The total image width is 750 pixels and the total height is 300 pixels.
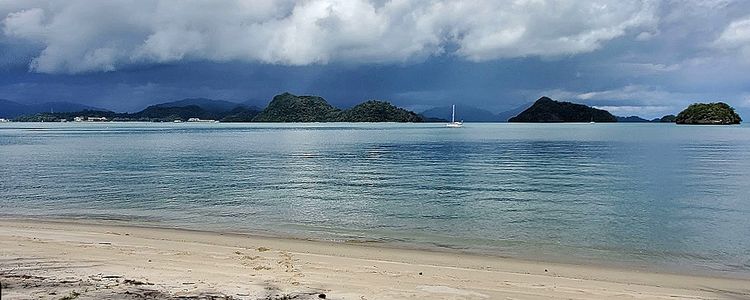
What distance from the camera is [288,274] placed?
12.5 m

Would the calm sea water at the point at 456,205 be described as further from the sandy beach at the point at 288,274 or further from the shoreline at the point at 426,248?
the sandy beach at the point at 288,274

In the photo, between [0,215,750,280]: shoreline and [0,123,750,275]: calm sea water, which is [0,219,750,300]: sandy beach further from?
[0,123,750,275]: calm sea water

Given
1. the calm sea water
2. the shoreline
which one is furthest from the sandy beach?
the calm sea water

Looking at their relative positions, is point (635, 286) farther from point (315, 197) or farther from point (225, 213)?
point (315, 197)

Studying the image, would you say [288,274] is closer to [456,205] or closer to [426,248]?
[426,248]

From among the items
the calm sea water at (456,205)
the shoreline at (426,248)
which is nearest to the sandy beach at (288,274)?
the shoreline at (426,248)

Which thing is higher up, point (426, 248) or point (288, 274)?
point (288, 274)

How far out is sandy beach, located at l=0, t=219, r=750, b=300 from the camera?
417 inches

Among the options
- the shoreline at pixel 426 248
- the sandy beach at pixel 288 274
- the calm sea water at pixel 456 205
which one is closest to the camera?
the sandy beach at pixel 288 274

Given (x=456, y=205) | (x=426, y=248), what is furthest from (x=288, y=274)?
(x=456, y=205)

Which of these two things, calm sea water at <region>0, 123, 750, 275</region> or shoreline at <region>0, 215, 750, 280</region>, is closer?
shoreline at <region>0, 215, 750, 280</region>

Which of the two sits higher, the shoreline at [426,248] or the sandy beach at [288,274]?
the sandy beach at [288,274]

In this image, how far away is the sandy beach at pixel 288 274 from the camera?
417 inches

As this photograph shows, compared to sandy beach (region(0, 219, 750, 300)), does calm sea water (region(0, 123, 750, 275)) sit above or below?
below
